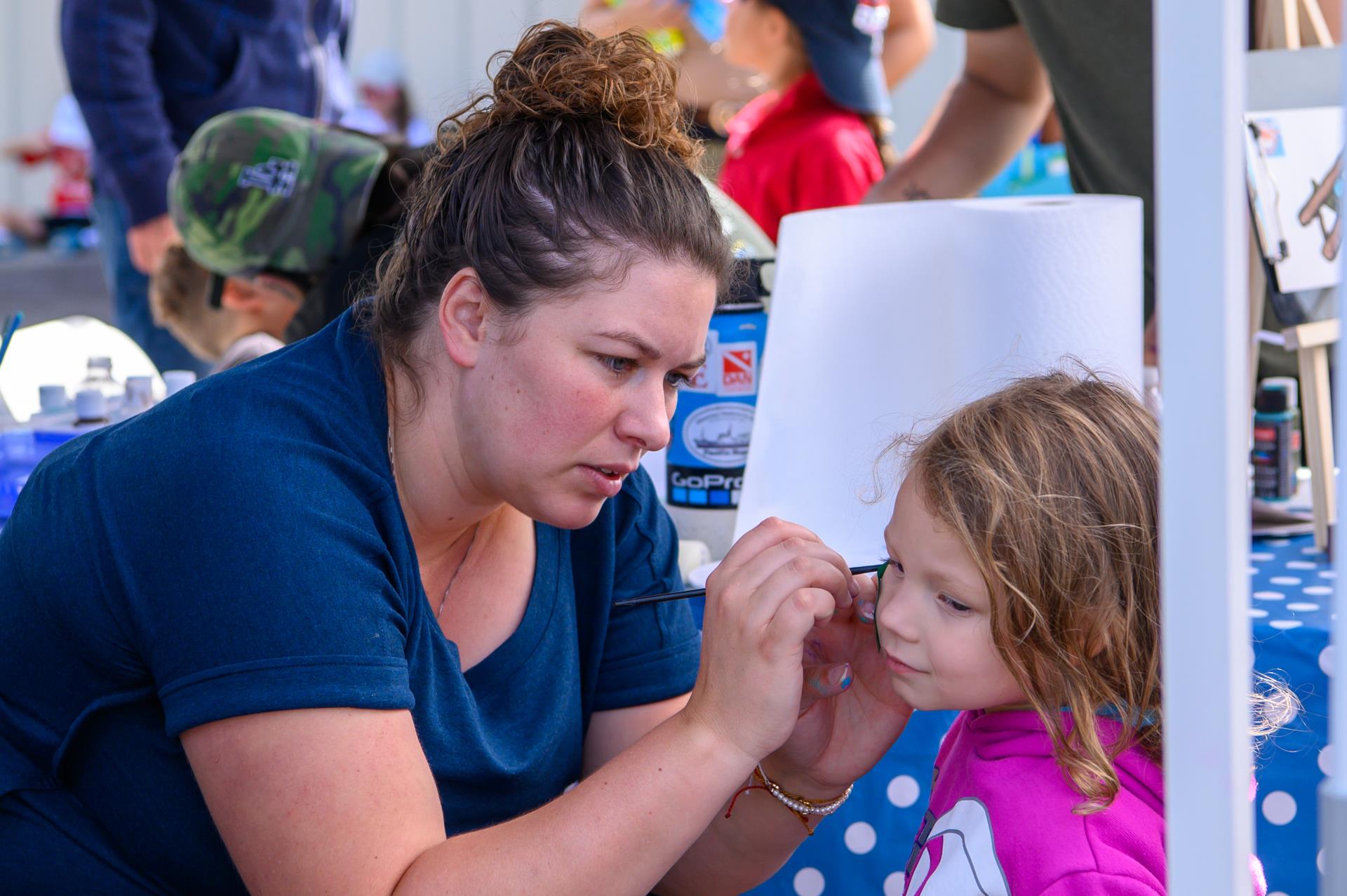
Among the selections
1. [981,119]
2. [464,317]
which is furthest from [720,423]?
[981,119]

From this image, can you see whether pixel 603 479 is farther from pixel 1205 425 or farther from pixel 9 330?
pixel 9 330

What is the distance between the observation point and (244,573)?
88cm

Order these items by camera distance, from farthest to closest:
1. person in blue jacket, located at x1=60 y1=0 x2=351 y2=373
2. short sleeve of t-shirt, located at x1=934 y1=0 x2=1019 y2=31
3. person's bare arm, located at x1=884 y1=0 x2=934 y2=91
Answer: person's bare arm, located at x1=884 y1=0 x2=934 y2=91 → person in blue jacket, located at x1=60 y1=0 x2=351 y2=373 → short sleeve of t-shirt, located at x1=934 y1=0 x2=1019 y2=31

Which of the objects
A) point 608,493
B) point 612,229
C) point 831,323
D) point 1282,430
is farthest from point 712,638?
point 1282,430

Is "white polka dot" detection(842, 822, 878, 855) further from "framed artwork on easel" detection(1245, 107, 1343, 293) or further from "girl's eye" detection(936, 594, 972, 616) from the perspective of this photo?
"framed artwork on easel" detection(1245, 107, 1343, 293)

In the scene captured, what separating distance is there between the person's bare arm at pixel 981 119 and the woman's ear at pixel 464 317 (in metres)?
1.36

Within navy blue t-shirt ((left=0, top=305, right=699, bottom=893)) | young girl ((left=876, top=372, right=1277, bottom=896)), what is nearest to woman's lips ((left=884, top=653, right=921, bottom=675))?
young girl ((left=876, top=372, right=1277, bottom=896))

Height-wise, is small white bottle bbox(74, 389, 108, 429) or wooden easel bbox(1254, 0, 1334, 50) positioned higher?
wooden easel bbox(1254, 0, 1334, 50)

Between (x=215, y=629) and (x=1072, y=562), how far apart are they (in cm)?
57

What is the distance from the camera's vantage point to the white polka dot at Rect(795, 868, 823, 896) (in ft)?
4.15

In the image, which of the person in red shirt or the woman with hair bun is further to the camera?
the person in red shirt

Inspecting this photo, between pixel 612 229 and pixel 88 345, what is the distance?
1.50 meters

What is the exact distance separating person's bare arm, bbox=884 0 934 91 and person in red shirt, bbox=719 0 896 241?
1.41 ft

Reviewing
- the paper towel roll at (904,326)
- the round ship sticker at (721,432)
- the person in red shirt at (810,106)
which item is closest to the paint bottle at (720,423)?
the round ship sticker at (721,432)
